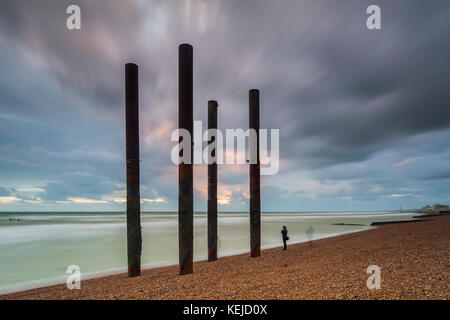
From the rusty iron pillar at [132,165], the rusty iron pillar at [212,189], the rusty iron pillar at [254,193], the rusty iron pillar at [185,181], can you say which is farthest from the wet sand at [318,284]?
the rusty iron pillar at [254,193]

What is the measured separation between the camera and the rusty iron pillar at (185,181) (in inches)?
332

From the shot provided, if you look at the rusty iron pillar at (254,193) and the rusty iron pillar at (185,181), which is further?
the rusty iron pillar at (254,193)

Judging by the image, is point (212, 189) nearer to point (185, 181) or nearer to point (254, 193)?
point (254, 193)

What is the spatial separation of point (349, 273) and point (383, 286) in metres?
1.35

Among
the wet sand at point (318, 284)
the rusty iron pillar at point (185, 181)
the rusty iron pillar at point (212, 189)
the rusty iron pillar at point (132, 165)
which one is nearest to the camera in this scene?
the wet sand at point (318, 284)

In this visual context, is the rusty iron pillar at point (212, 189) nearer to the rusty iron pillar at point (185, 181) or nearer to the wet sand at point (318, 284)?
the rusty iron pillar at point (185, 181)

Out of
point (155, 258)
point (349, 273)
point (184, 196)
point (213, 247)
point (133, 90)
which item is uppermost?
point (133, 90)

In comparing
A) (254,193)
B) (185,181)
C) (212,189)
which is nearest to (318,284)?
(185,181)

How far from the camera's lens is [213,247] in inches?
485

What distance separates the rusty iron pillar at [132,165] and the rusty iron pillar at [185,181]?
1.77 metres

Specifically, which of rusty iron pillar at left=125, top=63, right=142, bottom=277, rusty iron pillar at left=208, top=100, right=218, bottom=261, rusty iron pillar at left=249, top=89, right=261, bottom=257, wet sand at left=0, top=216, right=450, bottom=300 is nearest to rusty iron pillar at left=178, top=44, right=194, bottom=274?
wet sand at left=0, top=216, right=450, bottom=300

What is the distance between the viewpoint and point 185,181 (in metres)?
8.45
